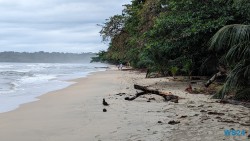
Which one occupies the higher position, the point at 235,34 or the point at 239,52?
the point at 235,34

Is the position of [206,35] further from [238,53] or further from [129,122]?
[129,122]

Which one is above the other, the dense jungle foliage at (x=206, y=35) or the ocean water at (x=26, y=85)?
the dense jungle foliage at (x=206, y=35)

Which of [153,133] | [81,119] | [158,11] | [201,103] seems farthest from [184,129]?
[158,11]

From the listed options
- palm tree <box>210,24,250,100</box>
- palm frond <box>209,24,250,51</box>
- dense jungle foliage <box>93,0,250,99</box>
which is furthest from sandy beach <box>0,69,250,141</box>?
palm frond <box>209,24,250,51</box>

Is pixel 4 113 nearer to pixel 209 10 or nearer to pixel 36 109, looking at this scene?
pixel 36 109

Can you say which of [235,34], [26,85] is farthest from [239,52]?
[26,85]

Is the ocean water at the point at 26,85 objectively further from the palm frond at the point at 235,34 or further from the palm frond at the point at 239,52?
the palm frond at the point at 239,52

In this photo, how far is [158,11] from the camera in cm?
1723

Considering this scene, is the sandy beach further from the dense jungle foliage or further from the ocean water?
the ocean water

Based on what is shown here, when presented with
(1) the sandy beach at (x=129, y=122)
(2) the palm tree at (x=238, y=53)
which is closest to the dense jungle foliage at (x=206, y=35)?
(2) the palm tree at (x=238, y=53)

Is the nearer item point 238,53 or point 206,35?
point 238,53

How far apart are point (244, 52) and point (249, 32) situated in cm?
50

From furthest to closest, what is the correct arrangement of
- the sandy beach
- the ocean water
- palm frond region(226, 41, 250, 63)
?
the ocean water
palm frond region(226, 41, 250, 63)
the sandy beach

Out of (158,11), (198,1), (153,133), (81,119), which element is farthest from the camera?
(158,11)
